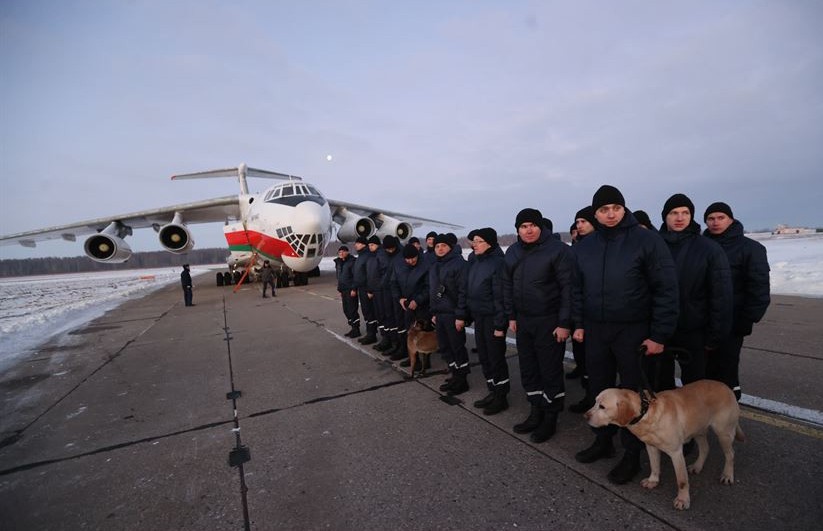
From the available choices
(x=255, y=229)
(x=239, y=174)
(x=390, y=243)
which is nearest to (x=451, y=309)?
(x=390, y=243)

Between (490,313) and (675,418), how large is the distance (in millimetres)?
1858

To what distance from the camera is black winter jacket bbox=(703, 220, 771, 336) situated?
3.18 meters

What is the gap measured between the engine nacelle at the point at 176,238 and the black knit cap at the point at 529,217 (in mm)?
16351

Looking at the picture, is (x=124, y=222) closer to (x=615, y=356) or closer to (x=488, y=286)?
(x=488, y=286)

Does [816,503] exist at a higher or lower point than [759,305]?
lower

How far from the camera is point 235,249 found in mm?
18016

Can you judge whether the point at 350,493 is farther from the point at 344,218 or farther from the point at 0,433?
the point at 344,218

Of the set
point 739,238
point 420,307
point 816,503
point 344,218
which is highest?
point 344,218

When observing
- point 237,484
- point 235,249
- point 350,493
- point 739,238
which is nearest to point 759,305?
point 739,238

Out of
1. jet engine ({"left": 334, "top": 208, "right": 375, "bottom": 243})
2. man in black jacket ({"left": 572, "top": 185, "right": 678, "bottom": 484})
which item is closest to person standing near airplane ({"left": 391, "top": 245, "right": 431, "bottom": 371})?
man in black jacket ({"left": 572, "top": 185, "right": 678, "bottom": 484})

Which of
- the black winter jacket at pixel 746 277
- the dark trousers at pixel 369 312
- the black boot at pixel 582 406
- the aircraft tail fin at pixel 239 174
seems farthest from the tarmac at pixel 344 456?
the aircraft tail fin at pixel 239 174

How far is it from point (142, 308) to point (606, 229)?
1555cm

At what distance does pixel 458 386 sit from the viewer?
4.44 metres

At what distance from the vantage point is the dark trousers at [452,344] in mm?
4430
